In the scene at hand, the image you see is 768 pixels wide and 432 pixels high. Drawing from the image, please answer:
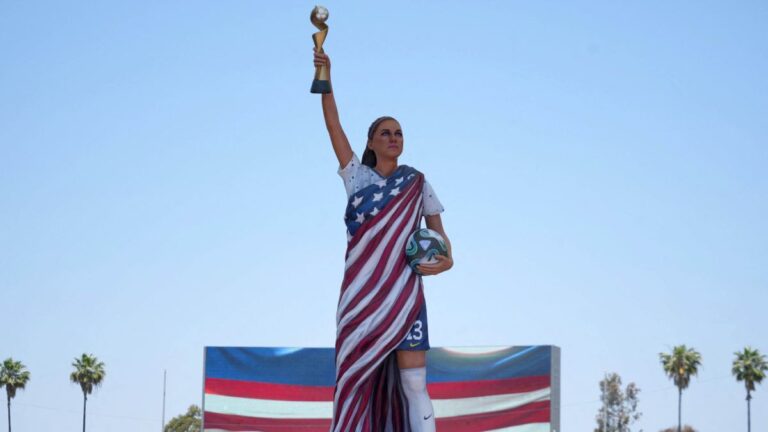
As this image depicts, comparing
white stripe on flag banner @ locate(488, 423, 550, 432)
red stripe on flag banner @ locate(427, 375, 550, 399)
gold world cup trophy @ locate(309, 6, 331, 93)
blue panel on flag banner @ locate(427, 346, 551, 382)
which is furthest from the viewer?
red stripe on flag banner @ locate(427, 375, 550, 399)

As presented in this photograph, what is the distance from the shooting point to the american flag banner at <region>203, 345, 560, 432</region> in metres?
36.9

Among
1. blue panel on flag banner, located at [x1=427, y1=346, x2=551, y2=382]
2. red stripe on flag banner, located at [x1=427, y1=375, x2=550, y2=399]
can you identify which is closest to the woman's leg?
blue panel on flag banner, located at [x1=427, y1=346, x2=551, y2=382]

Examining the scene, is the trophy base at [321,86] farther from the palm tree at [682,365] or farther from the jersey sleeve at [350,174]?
the palm tree at [682,365]

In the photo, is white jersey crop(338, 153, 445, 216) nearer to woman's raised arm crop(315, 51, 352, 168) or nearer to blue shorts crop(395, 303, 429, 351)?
woman's raised arm crop(315, 51, 352, 168)

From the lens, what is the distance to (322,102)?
487 inches

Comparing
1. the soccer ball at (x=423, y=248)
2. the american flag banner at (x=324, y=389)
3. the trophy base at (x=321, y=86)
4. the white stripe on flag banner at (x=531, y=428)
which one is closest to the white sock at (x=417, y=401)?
the soccer ball at (x=423, y=248)

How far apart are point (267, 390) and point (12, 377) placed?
125ft

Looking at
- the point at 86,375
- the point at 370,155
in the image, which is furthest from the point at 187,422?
the point at 370,155

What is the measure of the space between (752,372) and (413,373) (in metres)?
67.9

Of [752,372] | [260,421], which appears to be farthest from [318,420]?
[752,372]

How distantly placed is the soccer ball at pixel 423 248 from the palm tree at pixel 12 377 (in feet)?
208

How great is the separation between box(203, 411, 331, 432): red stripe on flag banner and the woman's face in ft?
86.9

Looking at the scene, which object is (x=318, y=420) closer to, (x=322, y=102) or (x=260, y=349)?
(x=260, y=349)

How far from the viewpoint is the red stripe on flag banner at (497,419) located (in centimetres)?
3678
